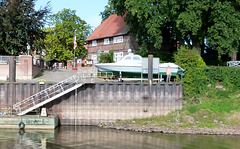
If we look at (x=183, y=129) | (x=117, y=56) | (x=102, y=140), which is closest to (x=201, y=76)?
(x=183, y=129)

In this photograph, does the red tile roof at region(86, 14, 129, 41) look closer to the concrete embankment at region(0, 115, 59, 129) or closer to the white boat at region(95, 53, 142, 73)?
the white boat at region(95, 53, 142, 73)

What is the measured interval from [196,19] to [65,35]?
1394 inches

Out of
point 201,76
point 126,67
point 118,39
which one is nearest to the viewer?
point 201,76

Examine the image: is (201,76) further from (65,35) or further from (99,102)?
(65,35)

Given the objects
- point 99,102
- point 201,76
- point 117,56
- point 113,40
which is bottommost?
point 99,102

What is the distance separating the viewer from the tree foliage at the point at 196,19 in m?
31.8

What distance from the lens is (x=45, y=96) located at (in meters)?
26.0

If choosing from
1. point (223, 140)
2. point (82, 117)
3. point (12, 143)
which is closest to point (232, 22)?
point (223, 140)

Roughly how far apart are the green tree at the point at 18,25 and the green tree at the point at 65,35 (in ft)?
61.0

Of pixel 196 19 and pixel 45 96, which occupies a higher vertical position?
pixel 196 19

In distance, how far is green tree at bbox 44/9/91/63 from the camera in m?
61.9

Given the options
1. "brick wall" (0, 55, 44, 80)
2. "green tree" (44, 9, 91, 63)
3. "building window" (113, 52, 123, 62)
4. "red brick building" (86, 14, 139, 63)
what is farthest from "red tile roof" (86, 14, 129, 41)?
"brick wall" (0, 55, 44, 80)

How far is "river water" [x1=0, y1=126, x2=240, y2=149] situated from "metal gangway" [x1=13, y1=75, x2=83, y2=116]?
2.46 metres

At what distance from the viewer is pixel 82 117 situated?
26.5 metres
